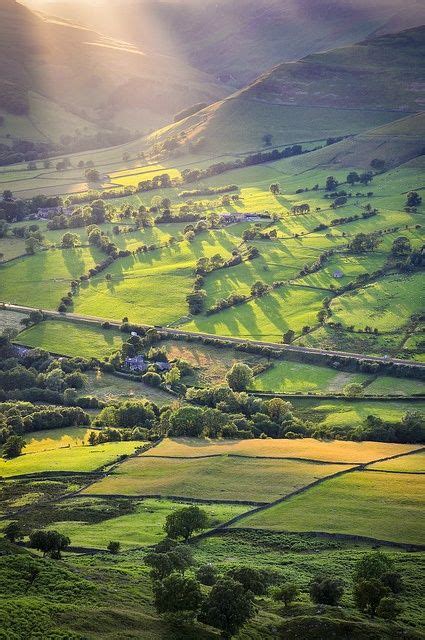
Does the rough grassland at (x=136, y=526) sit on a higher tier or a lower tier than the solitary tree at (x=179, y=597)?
higher

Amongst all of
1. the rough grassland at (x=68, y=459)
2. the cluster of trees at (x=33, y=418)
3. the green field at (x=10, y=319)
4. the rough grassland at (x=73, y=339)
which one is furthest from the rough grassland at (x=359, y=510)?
the green field at (x=10, y=319)

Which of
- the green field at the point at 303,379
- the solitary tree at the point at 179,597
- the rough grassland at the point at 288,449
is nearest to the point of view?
the solitary tree at the point at 179,597

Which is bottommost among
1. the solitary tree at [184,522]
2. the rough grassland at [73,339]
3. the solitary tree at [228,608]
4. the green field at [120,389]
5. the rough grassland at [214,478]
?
the solitary tree at [228,608]

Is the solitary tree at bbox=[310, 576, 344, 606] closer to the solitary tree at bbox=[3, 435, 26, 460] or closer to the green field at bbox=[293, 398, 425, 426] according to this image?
the green field at bbox=[293, 398, 425, 426]

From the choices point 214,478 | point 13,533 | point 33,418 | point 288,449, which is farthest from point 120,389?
point 13,533

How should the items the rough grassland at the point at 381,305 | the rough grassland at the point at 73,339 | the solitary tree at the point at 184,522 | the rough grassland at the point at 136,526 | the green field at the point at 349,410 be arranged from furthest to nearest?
the rough grassland at the point at 381,305, the rough grassland at the point at 73,339, the green field at the point at 349,410, the rough grassland at the point at 136,526, the solitary tree at the point at 184,522

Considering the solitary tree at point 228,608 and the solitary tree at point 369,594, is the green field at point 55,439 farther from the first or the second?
the solitary tree at point 369,594

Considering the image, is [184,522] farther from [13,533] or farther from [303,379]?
[303,379]
